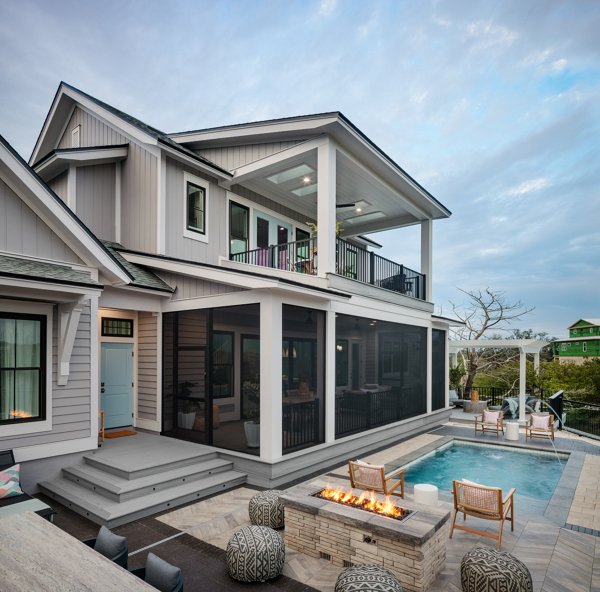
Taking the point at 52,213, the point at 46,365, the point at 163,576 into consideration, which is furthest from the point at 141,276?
the point at 163,576

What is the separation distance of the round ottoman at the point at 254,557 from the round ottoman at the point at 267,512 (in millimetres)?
1018

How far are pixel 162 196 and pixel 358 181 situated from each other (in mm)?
5403

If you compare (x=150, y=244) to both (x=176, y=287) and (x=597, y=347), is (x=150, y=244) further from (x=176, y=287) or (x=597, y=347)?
(x=597, y=347)

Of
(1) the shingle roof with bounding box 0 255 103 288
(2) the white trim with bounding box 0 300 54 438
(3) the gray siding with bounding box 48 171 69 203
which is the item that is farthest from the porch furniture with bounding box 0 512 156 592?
(3) the gray siding with bounding box 48 171 69 203

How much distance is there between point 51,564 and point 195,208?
30.6ft

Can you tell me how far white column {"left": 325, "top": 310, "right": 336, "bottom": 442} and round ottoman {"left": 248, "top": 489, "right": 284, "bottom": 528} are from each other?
332 cm

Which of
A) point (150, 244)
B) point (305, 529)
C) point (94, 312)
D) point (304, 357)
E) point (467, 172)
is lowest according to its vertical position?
point (305, 529)

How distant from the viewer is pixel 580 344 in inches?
1470

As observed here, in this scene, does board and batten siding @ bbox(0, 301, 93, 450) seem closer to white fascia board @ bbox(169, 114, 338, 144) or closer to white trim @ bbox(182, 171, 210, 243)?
white trim @ bbox(182, 171, 210, 243)

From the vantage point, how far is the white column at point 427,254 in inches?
557

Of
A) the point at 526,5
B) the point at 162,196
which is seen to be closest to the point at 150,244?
the point at 162,196

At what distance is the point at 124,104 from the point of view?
83.6 metres

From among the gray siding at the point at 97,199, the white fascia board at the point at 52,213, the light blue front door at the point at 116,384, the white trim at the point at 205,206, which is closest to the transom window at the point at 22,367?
the white fascia board at the point at 52,213

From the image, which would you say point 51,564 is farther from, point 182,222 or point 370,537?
point 182,222
